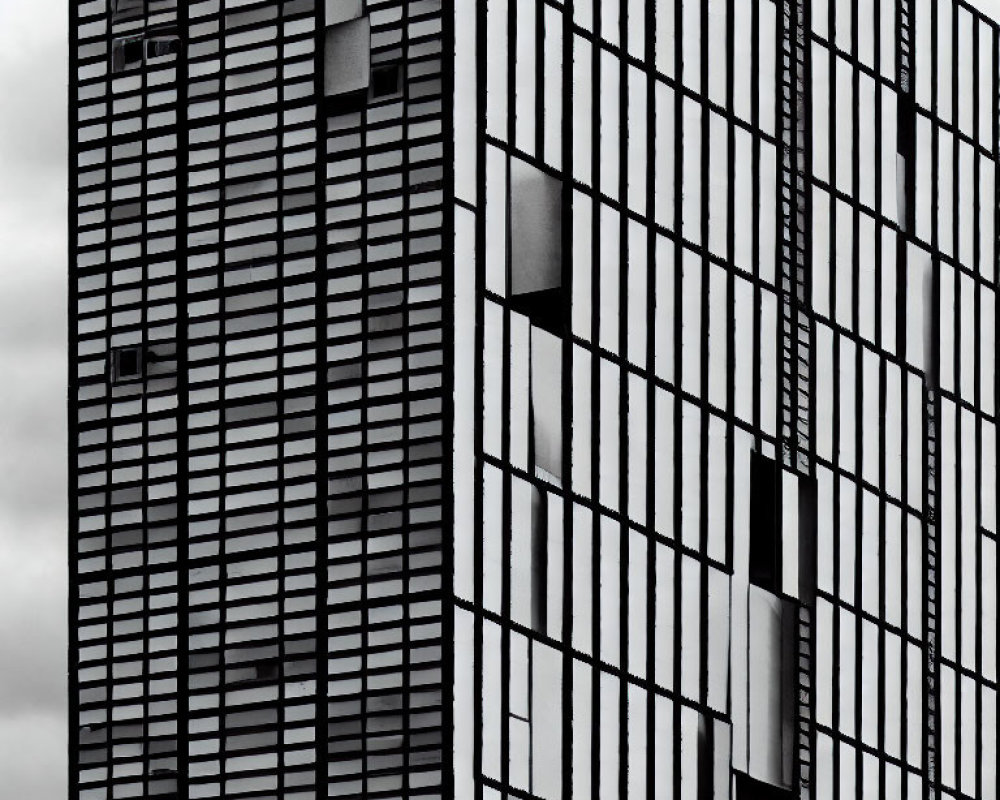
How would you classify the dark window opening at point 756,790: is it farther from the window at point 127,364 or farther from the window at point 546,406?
the window at point 127,364

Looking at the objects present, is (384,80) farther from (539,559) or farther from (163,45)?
(539,559)

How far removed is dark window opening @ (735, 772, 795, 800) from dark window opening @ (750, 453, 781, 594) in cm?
385

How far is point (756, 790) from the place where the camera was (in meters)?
71.2

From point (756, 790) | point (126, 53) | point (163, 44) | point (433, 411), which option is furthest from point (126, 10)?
point (756, 790)

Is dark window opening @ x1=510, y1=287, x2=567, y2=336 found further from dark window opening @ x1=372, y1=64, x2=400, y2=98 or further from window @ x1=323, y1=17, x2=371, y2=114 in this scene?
window @ x1=323, y1=17, x2=371, y2=114

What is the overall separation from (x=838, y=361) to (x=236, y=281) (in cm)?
1737

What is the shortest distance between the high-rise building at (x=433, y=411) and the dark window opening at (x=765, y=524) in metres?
0.09

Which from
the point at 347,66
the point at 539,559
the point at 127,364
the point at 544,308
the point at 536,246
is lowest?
the point at 539,559

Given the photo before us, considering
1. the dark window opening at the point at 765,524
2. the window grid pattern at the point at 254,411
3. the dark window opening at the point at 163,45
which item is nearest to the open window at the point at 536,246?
the window grid pattern at the point at 254,411

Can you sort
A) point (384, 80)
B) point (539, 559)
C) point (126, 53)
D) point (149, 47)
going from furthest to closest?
point (126, 53), point (149, 47), point (384, 80), point (539, 559)

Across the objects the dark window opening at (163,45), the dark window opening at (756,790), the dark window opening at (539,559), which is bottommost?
the dark window opening at (756,790)

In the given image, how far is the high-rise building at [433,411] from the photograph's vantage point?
203 feet

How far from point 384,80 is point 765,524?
46.2 ft

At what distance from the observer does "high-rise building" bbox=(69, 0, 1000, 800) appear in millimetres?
61781
